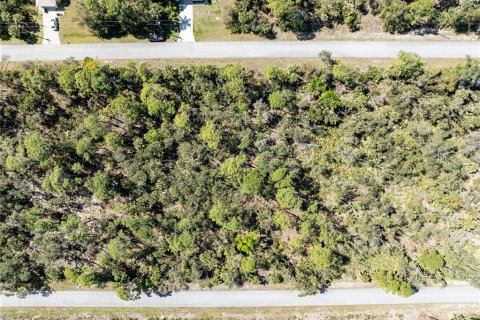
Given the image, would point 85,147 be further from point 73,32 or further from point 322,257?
point 322,257

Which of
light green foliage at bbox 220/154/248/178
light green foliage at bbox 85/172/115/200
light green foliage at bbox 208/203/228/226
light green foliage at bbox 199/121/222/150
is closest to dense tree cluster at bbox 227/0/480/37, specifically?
light green foliage at bbox 199/121/222/150

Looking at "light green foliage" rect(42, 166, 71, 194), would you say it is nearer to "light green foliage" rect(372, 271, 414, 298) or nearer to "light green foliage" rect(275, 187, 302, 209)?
"light green foliage" rect(275, 187, 302, 209)

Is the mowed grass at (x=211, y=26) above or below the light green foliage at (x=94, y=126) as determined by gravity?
above

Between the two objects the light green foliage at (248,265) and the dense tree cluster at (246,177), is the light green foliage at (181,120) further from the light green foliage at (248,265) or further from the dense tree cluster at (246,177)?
the light green foliage at (248,265)

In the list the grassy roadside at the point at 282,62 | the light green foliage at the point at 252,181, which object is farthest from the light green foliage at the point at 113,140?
the light green foliage at the point at 252,181

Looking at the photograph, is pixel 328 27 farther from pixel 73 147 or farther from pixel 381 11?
pixel 73 147

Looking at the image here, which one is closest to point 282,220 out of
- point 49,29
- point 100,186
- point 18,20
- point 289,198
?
point 289,198
